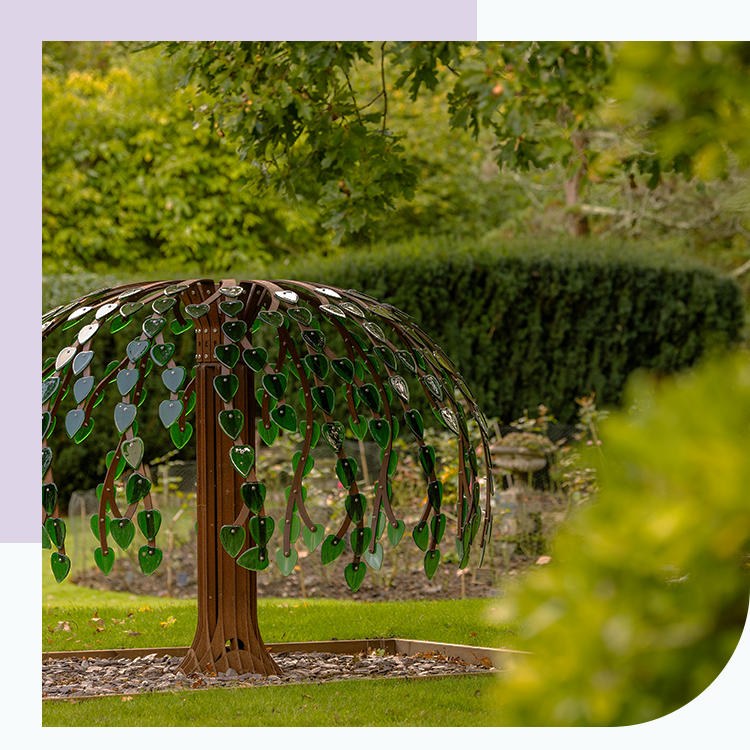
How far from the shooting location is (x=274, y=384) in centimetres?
224

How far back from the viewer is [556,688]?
2.16ft

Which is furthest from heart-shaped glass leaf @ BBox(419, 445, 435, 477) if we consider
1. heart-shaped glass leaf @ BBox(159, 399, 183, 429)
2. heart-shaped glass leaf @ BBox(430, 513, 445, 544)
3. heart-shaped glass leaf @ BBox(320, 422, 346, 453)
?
heart-shaped glass leaf @ BBox(159, 399, 183, 429)

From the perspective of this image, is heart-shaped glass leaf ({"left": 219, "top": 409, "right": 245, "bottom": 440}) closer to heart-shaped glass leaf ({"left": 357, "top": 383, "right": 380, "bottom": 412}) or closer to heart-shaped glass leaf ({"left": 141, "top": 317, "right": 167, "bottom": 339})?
heart-shaped glass leaf ({"left": 141, "top": 317, "right": 167, "bottom": 339})

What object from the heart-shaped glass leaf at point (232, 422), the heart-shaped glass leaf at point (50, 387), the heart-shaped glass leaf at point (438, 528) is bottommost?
the heart-shaped glass leaf at point (438, 528)

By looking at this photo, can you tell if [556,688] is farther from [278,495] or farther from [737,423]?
[278,495]

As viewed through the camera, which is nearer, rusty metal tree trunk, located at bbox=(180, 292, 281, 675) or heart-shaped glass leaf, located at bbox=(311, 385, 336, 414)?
heart-shaped glass leaf, located at bbox=(311, 385, 336, 414)

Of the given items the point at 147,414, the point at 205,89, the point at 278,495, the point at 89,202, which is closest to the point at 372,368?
the point at 205,89

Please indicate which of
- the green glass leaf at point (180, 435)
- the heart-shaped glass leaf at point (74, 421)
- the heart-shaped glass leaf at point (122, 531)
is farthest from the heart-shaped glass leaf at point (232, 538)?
the heart-shaped glass leaf at point (74, 421)

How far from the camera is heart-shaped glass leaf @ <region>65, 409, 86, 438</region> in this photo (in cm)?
213

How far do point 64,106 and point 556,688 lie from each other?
28.5 ft

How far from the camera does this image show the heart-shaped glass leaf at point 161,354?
2.14 metres

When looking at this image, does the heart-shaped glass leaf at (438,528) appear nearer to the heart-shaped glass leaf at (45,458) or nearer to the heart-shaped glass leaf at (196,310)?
the heart-shaped glass leaf at (196,310)

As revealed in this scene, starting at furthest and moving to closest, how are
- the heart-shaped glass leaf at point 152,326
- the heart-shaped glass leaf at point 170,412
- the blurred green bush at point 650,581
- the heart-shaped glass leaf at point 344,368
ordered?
the heart-shaped glass leaf at point 344,368 < the heart-shaped glass leaf at point 152,326 < the heart-shaped glass leaf at point 170,412 < the blurred green bush at point 650,581

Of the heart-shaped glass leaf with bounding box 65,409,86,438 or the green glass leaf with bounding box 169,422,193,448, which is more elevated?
the heart-shaped glass leaf with bounding box 65,409,86,438
